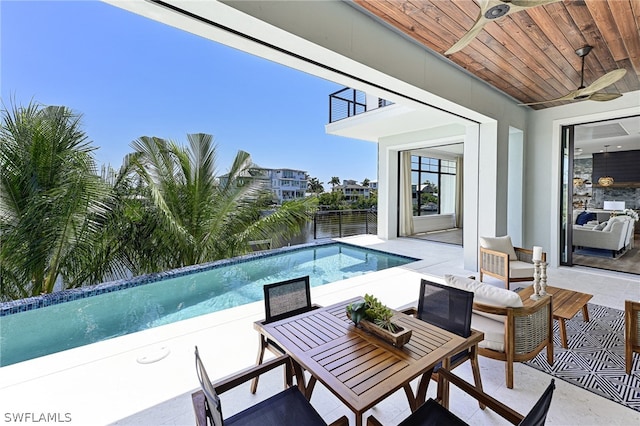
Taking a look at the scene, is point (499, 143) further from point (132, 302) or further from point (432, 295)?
point (132, 302)

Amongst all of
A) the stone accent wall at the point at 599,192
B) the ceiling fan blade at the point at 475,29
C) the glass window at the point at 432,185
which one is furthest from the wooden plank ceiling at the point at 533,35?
the stone accent wall at the point at 599,192

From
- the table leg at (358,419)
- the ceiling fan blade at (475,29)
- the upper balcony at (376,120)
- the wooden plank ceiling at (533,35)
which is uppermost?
the upper balcony at (376,120)

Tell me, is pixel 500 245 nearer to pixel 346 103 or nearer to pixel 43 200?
pixel 346 103

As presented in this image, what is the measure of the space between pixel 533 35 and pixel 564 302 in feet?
9.12

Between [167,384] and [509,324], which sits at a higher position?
[509,324]

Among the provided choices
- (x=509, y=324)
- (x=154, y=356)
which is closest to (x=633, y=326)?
(x=509, y=324)

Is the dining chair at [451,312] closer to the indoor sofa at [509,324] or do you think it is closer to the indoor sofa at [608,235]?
the indoor sofa at [509,324]

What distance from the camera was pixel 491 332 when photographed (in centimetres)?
217

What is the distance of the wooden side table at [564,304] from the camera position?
2529 millimetres

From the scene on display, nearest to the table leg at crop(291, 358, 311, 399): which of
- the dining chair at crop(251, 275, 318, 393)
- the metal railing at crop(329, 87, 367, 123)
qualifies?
the dining chair at crop(251, 275, 318, 393)

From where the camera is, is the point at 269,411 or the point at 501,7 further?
the point at 501,7

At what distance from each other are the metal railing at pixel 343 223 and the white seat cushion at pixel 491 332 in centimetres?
601

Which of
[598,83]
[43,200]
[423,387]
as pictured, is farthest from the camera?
[43,200]

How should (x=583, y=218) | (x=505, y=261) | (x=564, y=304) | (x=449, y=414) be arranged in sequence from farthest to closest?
1. (x=583, y=218)
2. (x=505, y=261)
3. (x=564, y=304)
4. (x=449, y=414)
